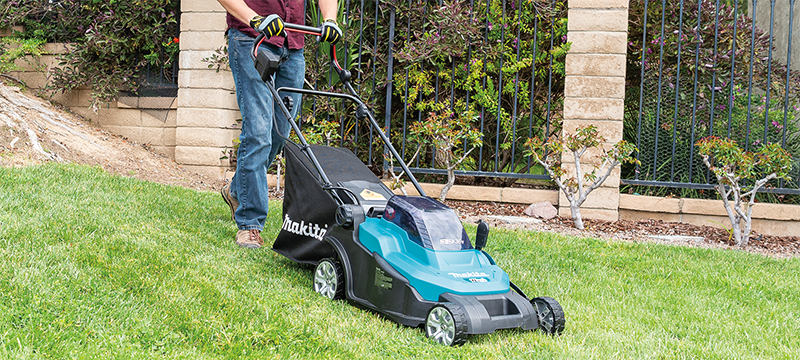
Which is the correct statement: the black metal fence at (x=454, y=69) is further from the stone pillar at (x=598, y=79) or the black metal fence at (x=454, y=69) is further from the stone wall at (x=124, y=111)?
the stone wall at (x=124, y=111)

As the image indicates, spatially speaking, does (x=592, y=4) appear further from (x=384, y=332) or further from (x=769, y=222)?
(x=384, y=332)

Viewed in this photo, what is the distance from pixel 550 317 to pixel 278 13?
2246 mm

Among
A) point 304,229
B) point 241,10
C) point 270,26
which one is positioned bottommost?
point 304,229

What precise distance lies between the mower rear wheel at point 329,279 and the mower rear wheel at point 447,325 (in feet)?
1.75

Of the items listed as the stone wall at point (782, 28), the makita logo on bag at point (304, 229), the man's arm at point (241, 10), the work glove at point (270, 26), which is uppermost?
the stone wall at point (782, 28)

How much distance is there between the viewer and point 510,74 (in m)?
6.21

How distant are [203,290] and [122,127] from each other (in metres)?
5.39

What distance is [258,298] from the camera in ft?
7.89

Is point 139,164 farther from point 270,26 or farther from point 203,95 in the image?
point 270,26

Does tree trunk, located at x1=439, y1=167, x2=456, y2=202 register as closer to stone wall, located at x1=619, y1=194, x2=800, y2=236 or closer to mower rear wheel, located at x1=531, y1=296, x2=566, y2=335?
stone wall, located at x1=619, y1=194, x2=800, y2=236

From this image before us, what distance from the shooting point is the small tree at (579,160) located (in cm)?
496

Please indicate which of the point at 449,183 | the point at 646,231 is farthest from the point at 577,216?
the point at 449,183

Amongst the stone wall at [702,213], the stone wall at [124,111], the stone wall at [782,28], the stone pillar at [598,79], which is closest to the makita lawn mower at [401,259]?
the stone pillar at [598,79]

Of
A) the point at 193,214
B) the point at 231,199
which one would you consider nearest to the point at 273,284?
the point at 231,199
